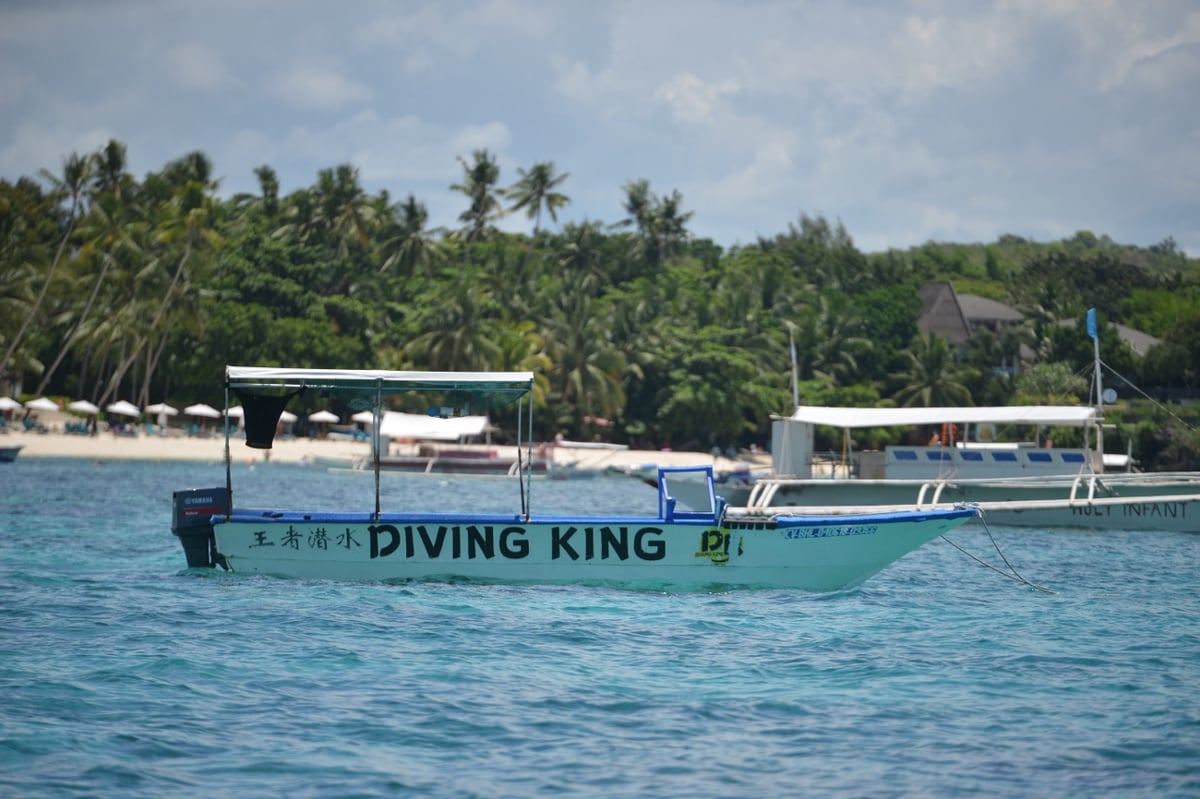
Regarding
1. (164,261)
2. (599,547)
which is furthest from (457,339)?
(599,547)

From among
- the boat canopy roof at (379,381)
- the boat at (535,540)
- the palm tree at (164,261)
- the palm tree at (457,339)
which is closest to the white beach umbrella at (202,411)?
the palm tree at (164,261)

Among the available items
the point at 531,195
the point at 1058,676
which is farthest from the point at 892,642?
the point at 531,195

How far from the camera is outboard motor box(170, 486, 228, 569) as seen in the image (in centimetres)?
1873

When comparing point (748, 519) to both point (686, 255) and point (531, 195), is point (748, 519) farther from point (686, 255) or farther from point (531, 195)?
point (686, 255)

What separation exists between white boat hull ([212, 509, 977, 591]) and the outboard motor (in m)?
0.36

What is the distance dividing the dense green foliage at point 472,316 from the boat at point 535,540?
5039 centimetres

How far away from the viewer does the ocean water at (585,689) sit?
10.0 meters

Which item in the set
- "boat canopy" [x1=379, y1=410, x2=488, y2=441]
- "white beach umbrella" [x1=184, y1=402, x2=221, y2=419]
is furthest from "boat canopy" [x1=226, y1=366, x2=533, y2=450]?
"white beach umbrella" [x1=184, y1=402, x2=221, y2=419]

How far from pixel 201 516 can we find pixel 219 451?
4824 centimetres

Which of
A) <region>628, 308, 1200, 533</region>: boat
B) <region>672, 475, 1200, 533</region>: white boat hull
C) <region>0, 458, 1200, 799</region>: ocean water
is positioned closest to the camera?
<region>0, 458, 1200, 799</region>: ocean water

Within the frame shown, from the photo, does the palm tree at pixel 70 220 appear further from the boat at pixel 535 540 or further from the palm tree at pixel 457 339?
the boat at pixel 535 540

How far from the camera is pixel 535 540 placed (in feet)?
59.1

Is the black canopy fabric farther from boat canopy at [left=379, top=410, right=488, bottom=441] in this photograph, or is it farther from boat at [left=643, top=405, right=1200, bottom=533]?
boat canopy at [left=379, top=410, right=488, bottom=441]

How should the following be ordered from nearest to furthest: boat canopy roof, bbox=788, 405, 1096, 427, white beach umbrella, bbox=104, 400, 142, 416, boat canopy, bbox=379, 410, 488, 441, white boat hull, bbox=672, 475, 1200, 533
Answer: white boat hull, bbox=672, 475, 1200, 533, boat canopy roof, bbox=788, 405, 1096, 427, boat canopy, bbox=379, 410, 488, 441, white beach umbrella, bbox=104, 400, 142, 416
